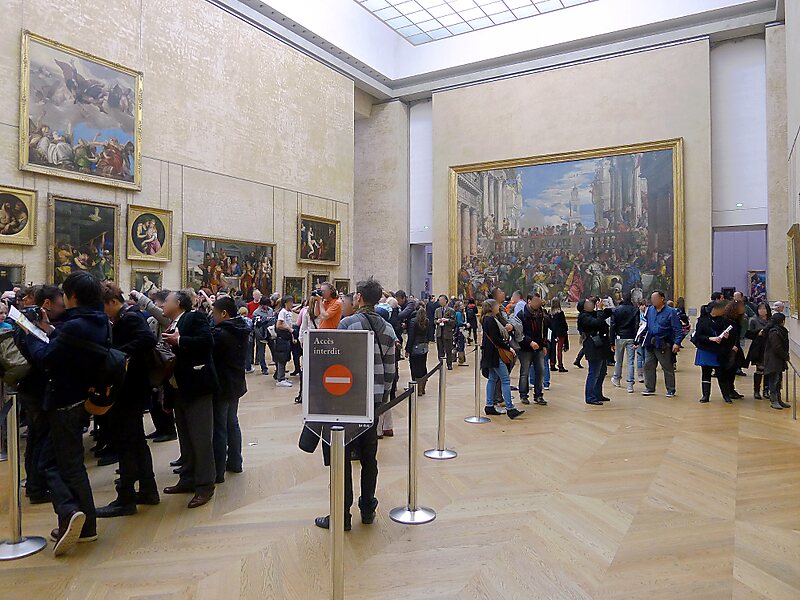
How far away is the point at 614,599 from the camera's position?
3.36 meters

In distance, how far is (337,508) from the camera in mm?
3043

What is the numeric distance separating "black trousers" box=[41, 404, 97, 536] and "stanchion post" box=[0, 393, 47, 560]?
0.21m

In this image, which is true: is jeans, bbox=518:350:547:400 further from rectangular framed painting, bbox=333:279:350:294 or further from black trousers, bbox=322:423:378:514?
rectangular framed painting, bbox=333:279:350:294

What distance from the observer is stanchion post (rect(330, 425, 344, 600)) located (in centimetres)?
303

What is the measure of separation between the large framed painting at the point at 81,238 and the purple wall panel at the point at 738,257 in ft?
82.0

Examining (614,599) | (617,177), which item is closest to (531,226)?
(617,177)

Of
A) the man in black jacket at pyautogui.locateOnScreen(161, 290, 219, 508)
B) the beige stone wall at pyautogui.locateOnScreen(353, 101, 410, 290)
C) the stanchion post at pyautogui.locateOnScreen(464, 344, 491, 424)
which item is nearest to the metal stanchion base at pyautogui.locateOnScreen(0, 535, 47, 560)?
the man in black jacket at pyautogui.locateOnScreen(161, 290, 219, 508)

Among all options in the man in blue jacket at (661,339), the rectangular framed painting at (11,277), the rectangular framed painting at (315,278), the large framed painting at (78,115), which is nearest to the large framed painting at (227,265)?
the rectangular framed painting at (315,278)

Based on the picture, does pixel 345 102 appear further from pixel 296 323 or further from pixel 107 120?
pixel 296 323

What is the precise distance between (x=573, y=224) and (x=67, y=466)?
21.6 meters

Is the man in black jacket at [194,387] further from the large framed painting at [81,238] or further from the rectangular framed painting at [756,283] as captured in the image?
the rectangular framed painting at [756,283]

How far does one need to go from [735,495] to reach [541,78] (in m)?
21.7

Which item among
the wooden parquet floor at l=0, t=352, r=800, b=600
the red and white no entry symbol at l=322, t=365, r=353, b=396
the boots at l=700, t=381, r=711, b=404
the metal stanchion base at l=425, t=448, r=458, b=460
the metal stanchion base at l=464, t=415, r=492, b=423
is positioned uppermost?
the red and white no entry symbol at l=322, t=365, r=353, b=396

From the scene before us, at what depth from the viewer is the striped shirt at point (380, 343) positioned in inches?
173
